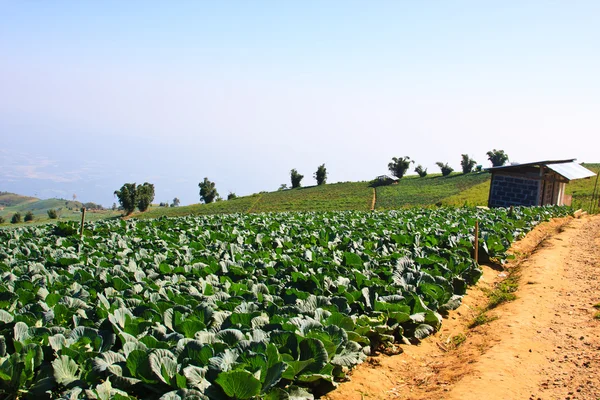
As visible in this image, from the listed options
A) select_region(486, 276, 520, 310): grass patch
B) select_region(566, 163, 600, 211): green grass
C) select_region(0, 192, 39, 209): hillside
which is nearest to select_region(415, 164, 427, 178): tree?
select_region(566, 163, 600, 211): green grass

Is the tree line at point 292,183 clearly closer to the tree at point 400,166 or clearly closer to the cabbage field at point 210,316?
the tree at point 400,166

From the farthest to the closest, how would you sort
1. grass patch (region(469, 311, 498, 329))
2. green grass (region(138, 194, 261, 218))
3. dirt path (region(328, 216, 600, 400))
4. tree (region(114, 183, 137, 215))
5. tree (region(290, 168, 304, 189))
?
1. tree (region(290, 168, 304, 189))
2. tree (region(114, 183, 137, 215))
3. green grass (region(138, 194, 261, 218))
4. grass patch (region(469, 311, 498, 329))
5. dirt path (region(328, 216, 600, 400))

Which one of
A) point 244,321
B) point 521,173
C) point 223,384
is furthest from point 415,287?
point 521,173

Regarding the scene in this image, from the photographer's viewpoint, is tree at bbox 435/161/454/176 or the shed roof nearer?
the shed roof

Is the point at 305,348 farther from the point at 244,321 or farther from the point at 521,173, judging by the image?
the point at 521,173

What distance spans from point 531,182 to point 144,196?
62644 millimetres

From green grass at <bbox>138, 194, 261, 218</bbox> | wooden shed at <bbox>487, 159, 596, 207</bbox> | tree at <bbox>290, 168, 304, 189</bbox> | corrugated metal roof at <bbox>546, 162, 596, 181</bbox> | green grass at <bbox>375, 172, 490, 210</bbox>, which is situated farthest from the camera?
tree at <bbox>290, 168, 304, 189</bbox>

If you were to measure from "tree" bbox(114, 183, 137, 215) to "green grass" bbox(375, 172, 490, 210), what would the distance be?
3831cm

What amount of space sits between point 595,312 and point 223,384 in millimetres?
7305

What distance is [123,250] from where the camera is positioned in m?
12.1

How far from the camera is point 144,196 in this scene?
80.5 metres

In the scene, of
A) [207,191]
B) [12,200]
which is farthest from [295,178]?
[12,200]

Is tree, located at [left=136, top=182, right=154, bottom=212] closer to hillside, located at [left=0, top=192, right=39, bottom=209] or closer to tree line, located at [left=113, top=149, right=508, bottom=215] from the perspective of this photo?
tree line, located at [left=113, top=149, right=508, bottom=215]

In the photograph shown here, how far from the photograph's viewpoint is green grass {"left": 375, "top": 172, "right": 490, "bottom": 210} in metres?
57.3
